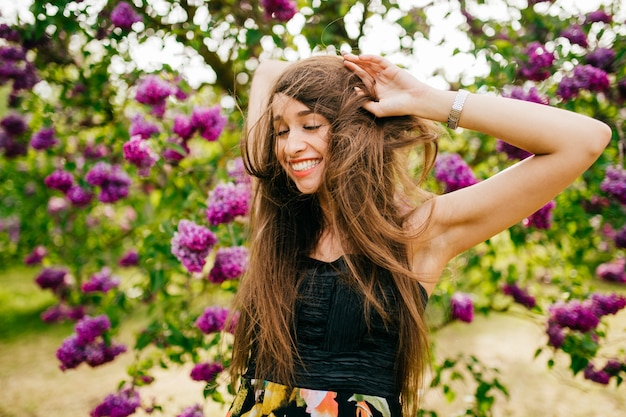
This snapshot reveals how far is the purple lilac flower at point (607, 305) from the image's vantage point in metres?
1.94

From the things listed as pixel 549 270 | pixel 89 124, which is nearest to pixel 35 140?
pixel 89 124

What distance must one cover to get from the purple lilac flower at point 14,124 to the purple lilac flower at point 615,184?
10.2 ft

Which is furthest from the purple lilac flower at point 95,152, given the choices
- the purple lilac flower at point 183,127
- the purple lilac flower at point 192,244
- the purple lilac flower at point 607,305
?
the purple lilac flower at point 607,305

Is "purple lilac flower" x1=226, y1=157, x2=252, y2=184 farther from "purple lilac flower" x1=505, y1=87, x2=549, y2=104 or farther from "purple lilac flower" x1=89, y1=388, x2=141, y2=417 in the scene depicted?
"purple lilac flower" x1=505, y1=87, x2=549, y2=104

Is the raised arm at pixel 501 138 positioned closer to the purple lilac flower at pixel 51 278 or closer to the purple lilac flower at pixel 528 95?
the purple lilac flower at pixel 528 95

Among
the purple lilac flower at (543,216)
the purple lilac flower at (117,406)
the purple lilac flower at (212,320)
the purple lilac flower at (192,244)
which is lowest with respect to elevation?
the purple lilac flower at (117,406)

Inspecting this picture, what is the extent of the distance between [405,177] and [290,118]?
16.8 inches

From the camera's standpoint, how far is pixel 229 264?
1717mm

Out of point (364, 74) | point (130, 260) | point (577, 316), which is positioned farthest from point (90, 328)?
point (577, 316)

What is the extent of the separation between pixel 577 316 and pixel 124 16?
7.36ft

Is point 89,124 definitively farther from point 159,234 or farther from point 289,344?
point 289,344

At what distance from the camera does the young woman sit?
4.29ft

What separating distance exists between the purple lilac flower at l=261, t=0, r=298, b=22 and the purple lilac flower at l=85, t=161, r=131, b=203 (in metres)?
0.97

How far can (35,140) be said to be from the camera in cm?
252
